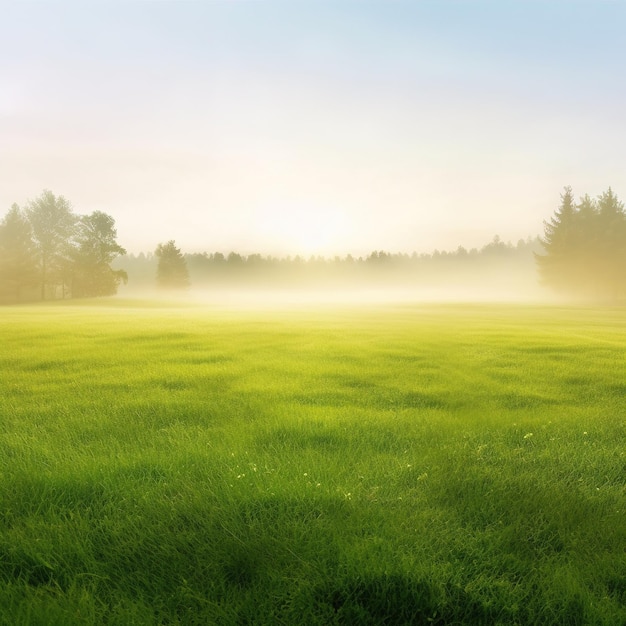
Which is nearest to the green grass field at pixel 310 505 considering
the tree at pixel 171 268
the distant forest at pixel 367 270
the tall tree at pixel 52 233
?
the tall tree at pixel 52 233

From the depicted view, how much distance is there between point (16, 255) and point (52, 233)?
5.46 meters

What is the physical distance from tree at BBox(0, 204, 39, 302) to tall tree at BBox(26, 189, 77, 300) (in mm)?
1291

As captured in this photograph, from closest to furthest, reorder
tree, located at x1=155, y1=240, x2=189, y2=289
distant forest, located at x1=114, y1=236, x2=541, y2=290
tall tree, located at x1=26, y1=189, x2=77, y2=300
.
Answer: tall tree, located at x1=26, y1=189, x2=77, y2=300 < tree, located at x1=155, y1=240, x2=189, y2=289 < distant forest, located at x1=114, y1=236, x2=541, y2=290

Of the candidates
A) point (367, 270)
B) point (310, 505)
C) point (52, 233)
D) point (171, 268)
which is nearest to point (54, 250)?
point (52, 233)

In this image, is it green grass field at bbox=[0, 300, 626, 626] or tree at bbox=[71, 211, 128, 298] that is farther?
tree at bbox=[71, 211, 128, 298]

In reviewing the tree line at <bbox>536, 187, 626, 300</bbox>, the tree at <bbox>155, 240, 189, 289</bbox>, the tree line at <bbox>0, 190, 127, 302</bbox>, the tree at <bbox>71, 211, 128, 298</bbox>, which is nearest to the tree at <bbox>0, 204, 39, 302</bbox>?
the tree line at <bbox>0, 190, 127, 302</bbox>

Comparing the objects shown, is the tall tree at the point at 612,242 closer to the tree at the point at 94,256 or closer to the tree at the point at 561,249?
the tree at the point at 561,249

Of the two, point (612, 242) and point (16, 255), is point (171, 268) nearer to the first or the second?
point (16, 255)

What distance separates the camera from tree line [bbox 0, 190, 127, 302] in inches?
2308

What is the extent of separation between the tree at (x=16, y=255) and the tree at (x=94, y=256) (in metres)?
5.12

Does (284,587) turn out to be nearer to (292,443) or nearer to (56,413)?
(292,443)

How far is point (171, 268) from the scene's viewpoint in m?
87.1

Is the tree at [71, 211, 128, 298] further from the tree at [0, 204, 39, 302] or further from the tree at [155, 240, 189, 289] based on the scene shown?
the tree at [155, 240, 189, 289]

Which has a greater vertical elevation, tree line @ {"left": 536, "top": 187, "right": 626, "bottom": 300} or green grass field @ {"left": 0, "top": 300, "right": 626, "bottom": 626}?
tree line @ {"left": 536, "top": 187, "right": 626, "bottom": 300}
